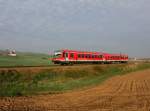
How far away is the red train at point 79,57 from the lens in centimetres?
5228

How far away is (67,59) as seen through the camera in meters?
52.7

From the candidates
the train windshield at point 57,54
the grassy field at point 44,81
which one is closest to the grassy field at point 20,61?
the train windshield at point 57,54

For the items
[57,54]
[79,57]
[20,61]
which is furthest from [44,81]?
[20,61]

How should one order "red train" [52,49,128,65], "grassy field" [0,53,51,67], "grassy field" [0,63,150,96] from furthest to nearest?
"grassy field" [0,53,51,67] → "red train" [52,49,128,65] → "grassy field" [0,63,150,96]

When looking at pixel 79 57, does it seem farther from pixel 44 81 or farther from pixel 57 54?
pixel 44 81

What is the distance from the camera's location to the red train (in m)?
52.3

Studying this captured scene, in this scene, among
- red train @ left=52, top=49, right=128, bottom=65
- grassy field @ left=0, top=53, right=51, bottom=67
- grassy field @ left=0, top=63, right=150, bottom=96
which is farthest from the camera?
grassy field @ left=0, top=53, right=51, bottom=67

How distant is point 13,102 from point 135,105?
25.8 feet

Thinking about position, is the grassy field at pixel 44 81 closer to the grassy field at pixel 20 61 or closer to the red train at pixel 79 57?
the red train at pixel 79 57

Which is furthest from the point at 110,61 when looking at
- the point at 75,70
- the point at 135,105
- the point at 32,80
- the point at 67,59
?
the point at 135,105

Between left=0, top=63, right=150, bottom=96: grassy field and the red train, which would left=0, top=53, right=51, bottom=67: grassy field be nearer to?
the red train

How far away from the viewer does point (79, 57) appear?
56.4 m

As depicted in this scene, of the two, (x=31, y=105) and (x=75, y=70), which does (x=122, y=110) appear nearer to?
(x=31, y=105)

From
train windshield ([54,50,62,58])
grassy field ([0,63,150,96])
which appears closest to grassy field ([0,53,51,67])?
train windshield ([54,50,62,58])
